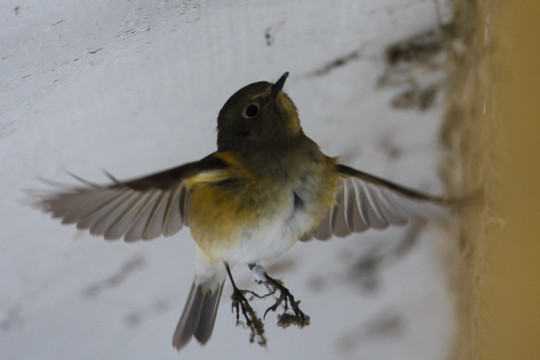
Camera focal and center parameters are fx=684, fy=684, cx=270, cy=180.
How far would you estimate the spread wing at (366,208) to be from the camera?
5.99 ft

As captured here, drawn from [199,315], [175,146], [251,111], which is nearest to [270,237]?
[251,111]

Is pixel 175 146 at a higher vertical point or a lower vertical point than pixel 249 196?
higher

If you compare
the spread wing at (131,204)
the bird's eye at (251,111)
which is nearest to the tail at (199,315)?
the spread wing at (131,204)

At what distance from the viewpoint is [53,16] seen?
1526 millimetres

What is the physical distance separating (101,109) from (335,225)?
78 centimetres

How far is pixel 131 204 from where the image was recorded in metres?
1.74

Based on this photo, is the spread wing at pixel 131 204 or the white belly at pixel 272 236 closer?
the spread wing at pixel 131 204

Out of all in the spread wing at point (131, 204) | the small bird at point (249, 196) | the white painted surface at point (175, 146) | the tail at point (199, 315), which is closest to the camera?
the spread wing at point (131, 204)

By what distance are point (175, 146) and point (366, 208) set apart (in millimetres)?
729

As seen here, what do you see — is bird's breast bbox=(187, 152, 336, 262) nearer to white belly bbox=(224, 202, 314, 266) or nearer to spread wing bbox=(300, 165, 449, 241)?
white belly bbox=(224, 202, 314, 266)

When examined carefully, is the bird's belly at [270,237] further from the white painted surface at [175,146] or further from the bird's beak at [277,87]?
the white painted surface at [175,146]

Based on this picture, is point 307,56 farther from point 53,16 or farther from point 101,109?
point 53,16

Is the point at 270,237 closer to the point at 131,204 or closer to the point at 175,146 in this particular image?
the point at 131,204

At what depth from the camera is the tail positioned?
211 centimetres
